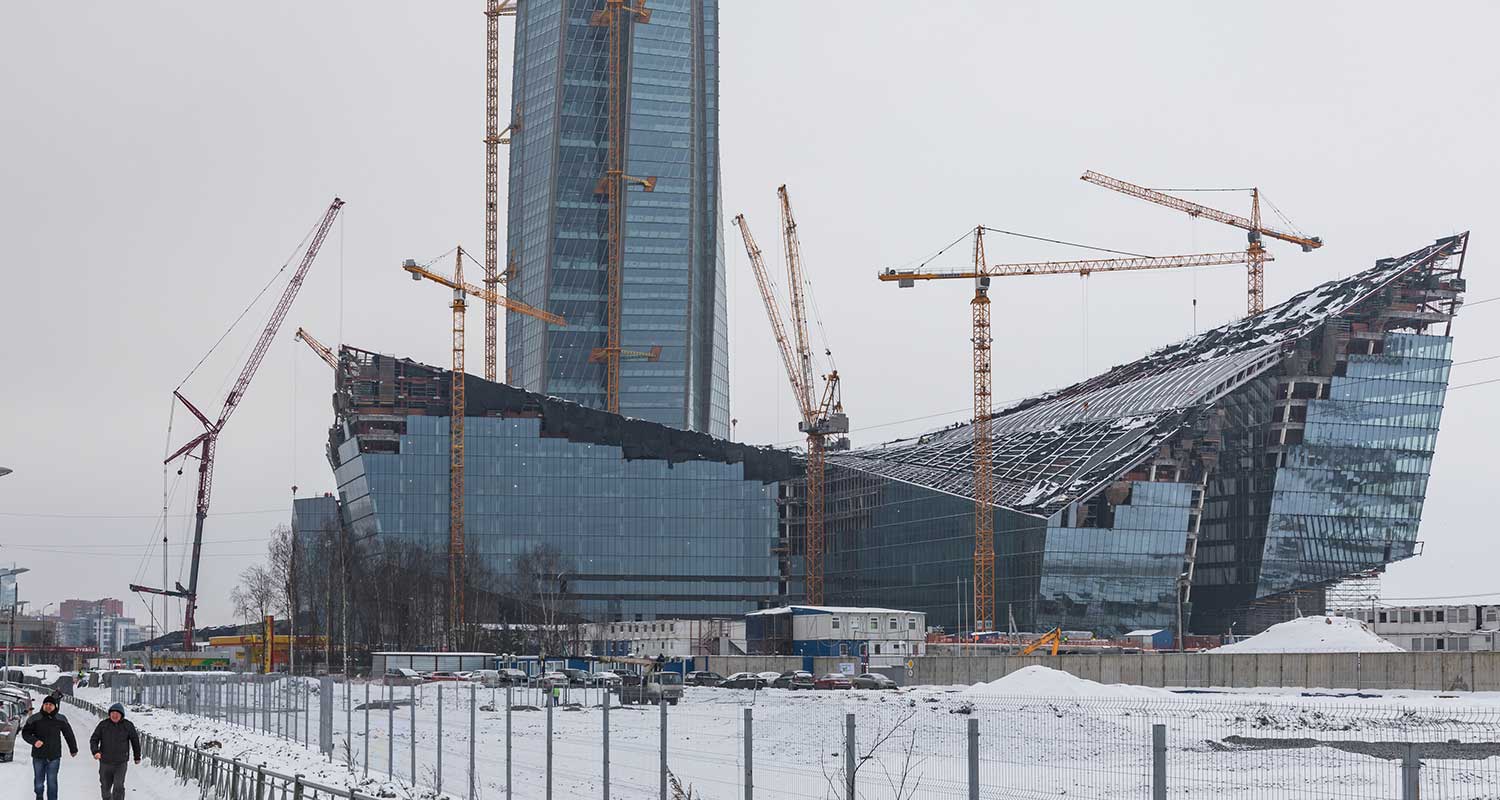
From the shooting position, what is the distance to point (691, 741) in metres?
54.0

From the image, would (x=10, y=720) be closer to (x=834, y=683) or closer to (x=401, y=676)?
(x=834, y=683)

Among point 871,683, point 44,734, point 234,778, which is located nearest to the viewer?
point 44,734

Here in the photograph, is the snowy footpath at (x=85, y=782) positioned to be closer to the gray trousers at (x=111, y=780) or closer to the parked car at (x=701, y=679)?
the gray trousers at (x=111, y=780)

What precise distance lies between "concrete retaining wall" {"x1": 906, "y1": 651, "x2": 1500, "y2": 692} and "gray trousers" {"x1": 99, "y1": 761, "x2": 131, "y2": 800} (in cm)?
6070

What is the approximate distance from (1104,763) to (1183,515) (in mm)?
158890

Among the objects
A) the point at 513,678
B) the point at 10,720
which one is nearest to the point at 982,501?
the point at 513,678

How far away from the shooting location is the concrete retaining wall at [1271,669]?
258 ft

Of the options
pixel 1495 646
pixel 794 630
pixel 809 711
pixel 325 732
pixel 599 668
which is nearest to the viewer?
pixel 325 732

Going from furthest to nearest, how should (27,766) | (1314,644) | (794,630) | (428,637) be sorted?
1. (428,637)
2. (794,630)
3. (1314,644)
4. (27,766)

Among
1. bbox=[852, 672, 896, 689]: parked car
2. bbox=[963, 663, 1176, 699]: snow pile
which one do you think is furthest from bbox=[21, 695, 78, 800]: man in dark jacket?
bbox=[852, 672, 896, 689]: parked car

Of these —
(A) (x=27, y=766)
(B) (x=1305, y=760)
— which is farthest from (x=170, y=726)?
(B) (x=1305, y=760)

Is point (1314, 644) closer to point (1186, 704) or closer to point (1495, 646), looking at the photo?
point (1495, 646)

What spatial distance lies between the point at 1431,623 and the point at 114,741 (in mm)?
143649

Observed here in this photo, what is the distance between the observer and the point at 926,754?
41.0 meters
